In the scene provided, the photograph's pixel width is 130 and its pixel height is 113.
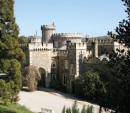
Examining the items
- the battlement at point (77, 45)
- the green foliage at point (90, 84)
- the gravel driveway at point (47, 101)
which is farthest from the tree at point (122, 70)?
the battlement at point (77, 45)

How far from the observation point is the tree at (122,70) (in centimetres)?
1360

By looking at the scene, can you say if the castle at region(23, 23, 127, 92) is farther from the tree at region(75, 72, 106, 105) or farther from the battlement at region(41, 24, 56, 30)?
the battlement at region(41, 24, 56, 30)

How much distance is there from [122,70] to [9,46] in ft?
49.2

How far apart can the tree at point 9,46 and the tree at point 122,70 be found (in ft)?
46.3

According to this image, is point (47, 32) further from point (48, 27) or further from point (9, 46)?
point (9, 46)

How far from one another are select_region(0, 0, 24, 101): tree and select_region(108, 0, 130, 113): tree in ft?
46.3

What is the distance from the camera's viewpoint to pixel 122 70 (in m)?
13.7

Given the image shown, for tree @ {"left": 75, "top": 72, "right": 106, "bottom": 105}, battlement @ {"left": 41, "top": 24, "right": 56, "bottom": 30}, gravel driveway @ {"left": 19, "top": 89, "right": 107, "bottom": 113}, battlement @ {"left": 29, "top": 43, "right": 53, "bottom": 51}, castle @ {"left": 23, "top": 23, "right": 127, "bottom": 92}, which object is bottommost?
gravel driveway @ {"left": 19, "top": 89, "right": 107, "bottom": 113}

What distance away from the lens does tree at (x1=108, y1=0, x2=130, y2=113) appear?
13602 mm

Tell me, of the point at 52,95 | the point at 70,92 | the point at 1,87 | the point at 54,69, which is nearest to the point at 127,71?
the point at 1,87

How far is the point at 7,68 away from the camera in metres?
27.0

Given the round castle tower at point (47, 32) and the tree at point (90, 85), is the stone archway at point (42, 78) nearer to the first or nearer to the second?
the tree at point (90, 85)

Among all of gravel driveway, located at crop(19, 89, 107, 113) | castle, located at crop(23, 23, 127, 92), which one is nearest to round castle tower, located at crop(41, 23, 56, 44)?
castle, located at crop(23, 23, 127, 92)

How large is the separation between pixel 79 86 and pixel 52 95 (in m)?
3.33
